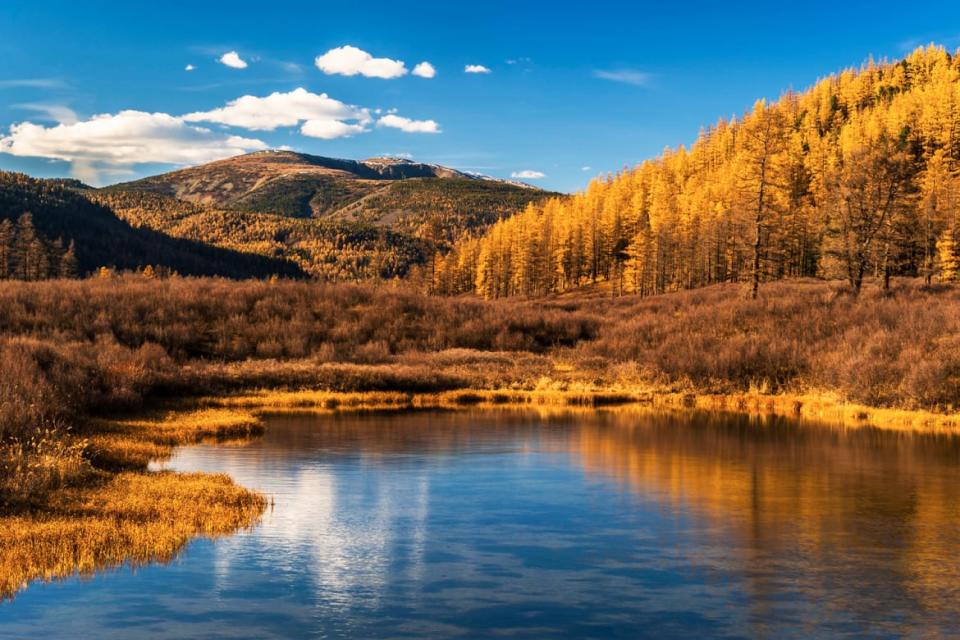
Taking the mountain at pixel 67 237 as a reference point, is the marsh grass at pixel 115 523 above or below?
below

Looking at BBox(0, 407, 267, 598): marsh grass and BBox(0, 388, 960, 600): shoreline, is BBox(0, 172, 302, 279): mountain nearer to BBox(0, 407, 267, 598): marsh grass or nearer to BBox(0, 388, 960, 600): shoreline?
BBox(0, 388, 960, 600): shoreline

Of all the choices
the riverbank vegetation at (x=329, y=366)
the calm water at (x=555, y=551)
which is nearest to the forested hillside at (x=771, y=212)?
the riverbank vegetation at (x=329, y=366)

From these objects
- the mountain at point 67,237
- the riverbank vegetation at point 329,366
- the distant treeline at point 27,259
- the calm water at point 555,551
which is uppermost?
the mountain at point 67,237

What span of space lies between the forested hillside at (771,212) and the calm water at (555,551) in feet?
137

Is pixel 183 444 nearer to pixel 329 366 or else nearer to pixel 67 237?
pixel 329 366

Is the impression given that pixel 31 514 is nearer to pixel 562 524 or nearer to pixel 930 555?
pixel 562 524

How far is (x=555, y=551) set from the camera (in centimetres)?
1659

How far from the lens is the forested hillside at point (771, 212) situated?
239 ft

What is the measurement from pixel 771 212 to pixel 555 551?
9062 centimetres

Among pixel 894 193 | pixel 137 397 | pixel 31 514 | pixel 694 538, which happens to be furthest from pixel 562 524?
pixel 894 193

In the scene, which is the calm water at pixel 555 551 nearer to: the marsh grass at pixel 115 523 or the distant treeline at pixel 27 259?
the marsh grass at pixel 115 523

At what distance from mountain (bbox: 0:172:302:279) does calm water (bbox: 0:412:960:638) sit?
409ft

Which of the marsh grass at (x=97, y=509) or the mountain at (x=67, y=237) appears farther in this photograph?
the mountain at (x=67, y=237)

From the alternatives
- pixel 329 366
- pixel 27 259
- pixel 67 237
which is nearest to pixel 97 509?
pixel 329 366
